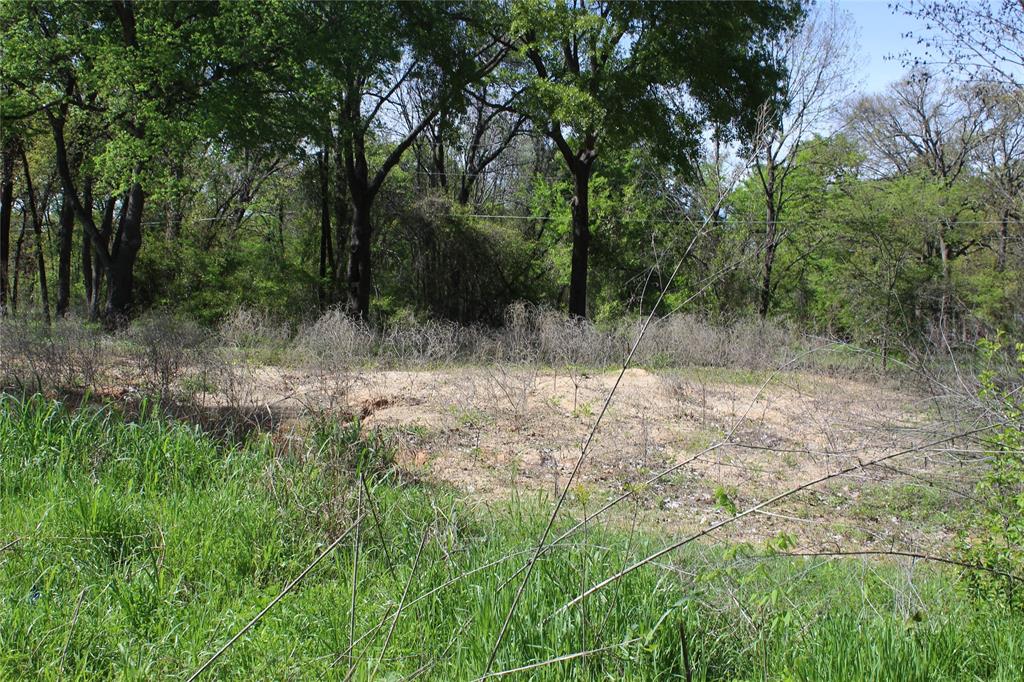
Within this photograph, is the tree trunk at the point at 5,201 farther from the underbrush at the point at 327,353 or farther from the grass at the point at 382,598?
the grass at the point at 382,598

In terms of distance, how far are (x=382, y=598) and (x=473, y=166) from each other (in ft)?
95.9

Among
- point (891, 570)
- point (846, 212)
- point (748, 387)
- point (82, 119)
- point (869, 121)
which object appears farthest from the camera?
point (869, 121)

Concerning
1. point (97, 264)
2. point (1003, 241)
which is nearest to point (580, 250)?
point (1003, 241)

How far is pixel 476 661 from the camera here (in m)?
2.97

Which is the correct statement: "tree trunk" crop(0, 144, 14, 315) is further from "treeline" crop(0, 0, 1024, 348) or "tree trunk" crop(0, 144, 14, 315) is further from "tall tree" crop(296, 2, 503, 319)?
"tall tree" crop(296, 2, 503, 319)

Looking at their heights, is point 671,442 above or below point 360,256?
below

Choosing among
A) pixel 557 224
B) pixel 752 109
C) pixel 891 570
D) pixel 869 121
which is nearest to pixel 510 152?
pixel 557 224

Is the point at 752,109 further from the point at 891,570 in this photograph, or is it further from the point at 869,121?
the point at 891,570

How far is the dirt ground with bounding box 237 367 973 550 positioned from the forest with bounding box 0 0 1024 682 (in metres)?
0.08

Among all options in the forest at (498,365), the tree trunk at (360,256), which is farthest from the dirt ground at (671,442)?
the tree trunk at (360,256)

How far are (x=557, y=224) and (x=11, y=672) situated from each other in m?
28.1

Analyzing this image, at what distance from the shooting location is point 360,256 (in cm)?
2170

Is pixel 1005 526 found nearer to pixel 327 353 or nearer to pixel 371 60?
pixel 327 353

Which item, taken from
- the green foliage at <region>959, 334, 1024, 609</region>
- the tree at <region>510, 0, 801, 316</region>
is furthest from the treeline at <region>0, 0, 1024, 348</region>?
the green foliage at <region>959, 334, 1024, 609</region>
